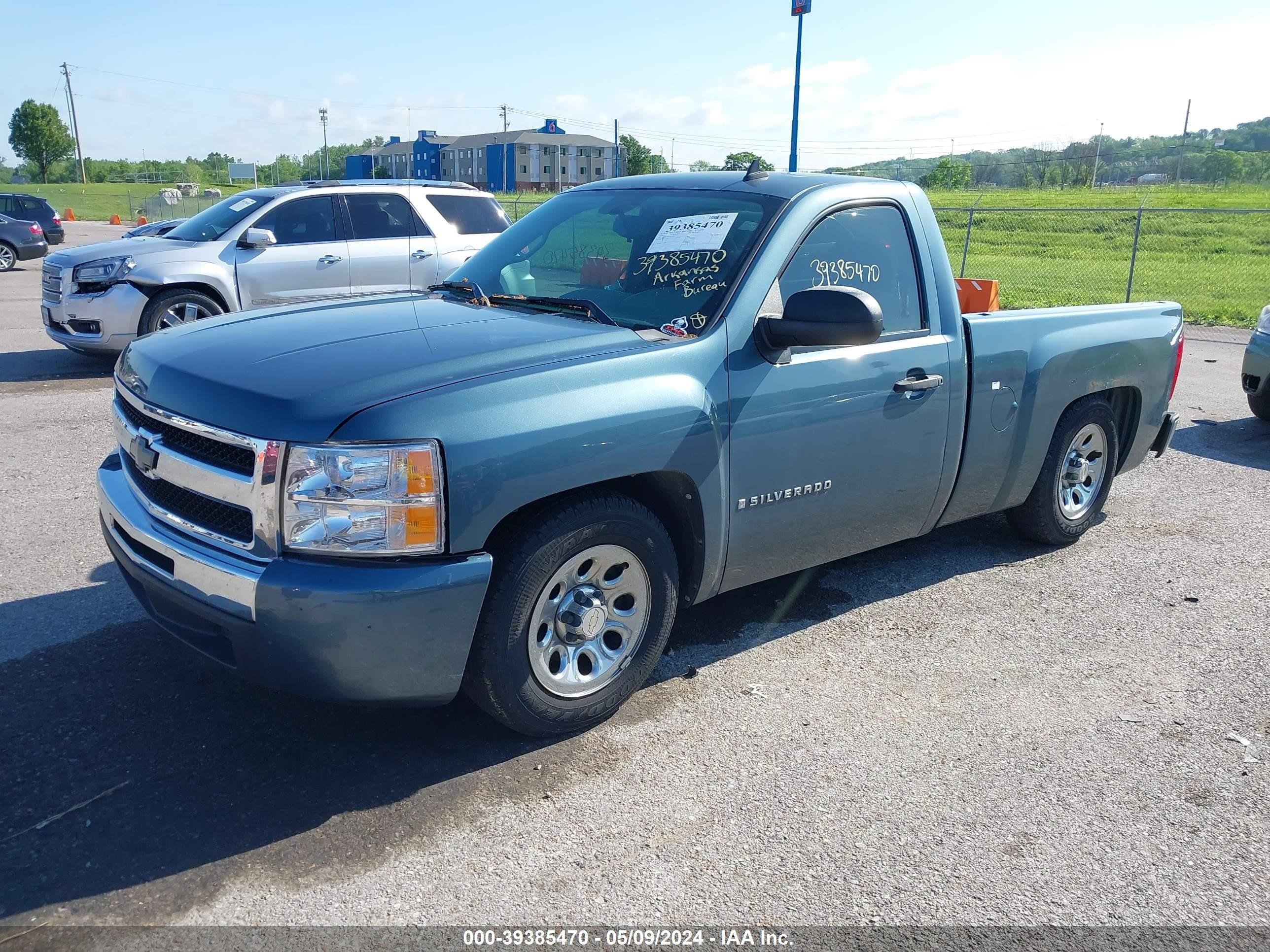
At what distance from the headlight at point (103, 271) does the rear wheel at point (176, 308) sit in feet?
1.20

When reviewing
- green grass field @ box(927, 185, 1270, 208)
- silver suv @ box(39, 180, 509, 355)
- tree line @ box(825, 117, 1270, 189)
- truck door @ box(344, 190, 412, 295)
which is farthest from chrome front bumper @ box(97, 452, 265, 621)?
tree line @ box(825, 117, 1270, 189)

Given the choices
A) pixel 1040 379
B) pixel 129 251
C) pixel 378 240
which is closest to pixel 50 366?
pixel 129 251

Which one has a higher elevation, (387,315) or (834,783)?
(387,315)

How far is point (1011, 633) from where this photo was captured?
451 centimetres

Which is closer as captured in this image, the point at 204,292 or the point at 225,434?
the point at 225,434

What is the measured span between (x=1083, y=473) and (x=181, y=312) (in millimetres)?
8391

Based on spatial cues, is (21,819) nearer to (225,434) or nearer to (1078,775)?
(225,434)

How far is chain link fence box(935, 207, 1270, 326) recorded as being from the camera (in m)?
18.1

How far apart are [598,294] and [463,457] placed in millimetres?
1342

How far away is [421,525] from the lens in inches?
115

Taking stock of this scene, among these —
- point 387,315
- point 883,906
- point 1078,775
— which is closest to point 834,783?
point 883,906

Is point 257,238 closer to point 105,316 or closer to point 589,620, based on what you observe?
point 105,316

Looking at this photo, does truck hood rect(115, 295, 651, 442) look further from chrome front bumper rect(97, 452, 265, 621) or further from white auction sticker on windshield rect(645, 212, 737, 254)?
white auction sticker on windshield rect(645, 212, 737, 254)

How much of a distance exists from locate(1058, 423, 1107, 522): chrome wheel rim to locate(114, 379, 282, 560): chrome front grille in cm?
411
